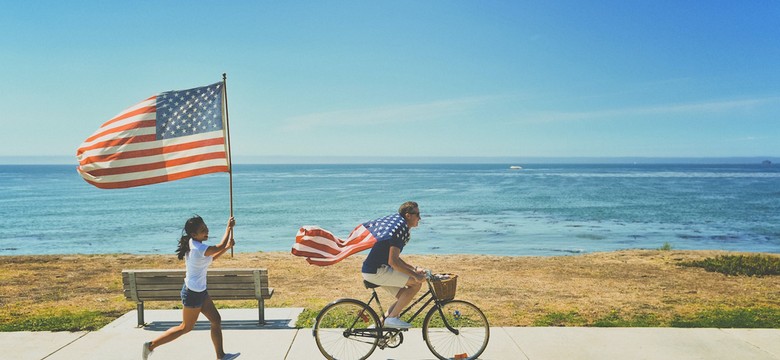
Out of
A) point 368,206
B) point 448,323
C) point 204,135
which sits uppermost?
point 204,135

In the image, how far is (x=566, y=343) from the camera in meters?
6.83

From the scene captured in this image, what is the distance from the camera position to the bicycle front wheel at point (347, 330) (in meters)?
6.08

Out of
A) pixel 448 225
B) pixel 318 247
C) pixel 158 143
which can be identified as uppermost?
pixel 158 143

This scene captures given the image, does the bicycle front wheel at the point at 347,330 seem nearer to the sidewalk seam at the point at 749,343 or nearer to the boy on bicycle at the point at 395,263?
the boy on bicycle at the point at 395,263

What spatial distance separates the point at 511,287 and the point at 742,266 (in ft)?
21.0

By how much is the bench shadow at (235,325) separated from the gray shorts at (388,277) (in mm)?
2299

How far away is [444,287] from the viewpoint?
19.0ft

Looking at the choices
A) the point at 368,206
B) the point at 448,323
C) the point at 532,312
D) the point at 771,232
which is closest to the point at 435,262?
the point at 532,312

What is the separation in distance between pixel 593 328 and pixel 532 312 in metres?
1.86

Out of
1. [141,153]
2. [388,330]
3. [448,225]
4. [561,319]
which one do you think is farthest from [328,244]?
[448,225]

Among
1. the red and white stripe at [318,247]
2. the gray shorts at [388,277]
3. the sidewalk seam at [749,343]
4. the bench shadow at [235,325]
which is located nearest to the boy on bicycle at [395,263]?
the gray shorts at [388,277]

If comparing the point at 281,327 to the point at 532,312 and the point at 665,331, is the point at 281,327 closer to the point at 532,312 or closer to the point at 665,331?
the point at 532,312

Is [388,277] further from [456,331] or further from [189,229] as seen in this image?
[189,229]

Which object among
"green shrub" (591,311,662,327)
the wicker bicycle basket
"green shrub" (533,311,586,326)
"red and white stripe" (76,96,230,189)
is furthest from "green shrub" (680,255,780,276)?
"red and white stripe" (76,96,230,189)
